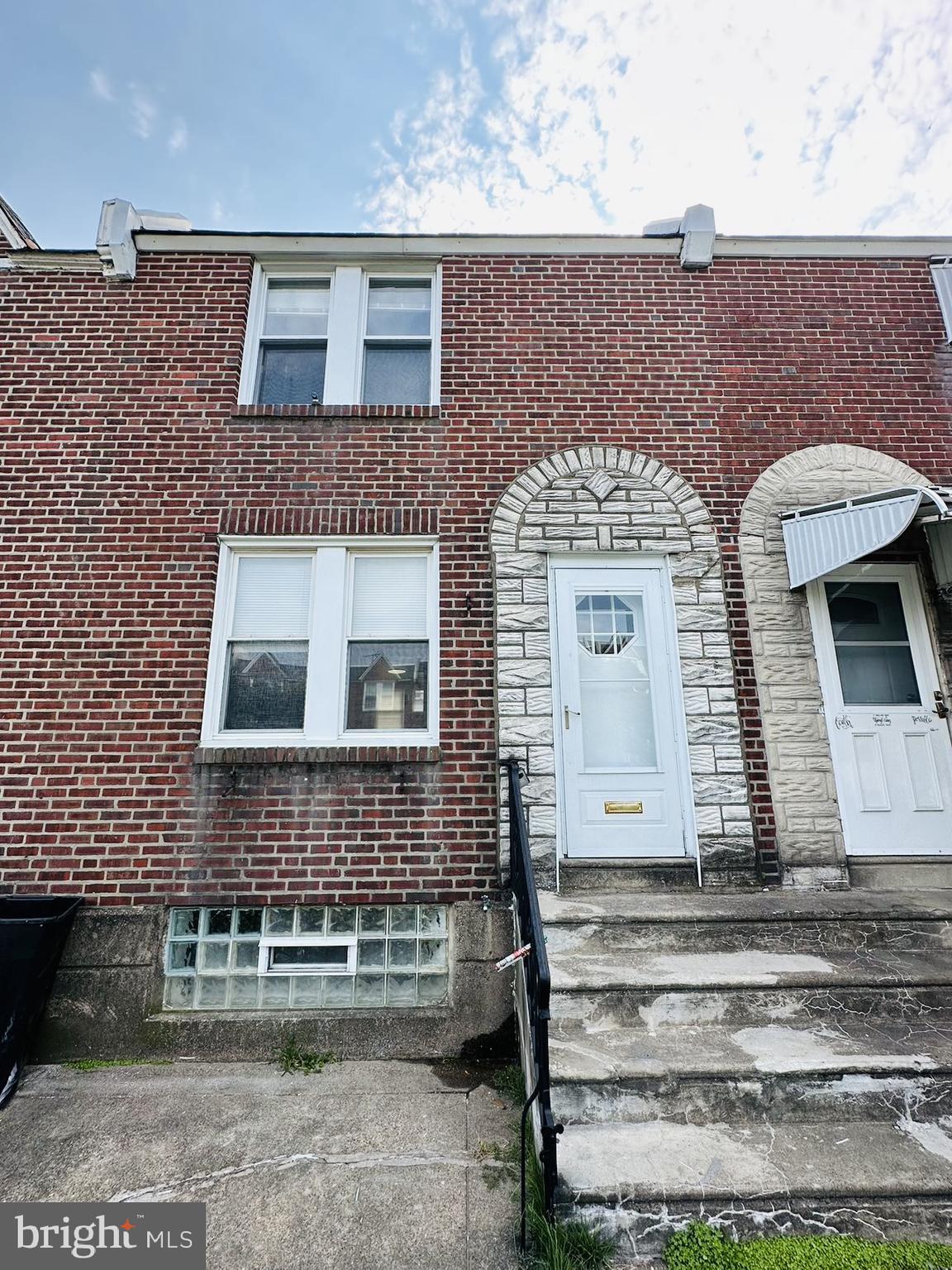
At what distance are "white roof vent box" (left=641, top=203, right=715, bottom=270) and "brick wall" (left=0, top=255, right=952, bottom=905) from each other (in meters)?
0.13

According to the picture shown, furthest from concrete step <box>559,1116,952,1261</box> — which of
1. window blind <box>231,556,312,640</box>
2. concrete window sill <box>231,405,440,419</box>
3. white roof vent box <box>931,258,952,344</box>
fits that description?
white roof vent box <box>931,258,952,344</box>

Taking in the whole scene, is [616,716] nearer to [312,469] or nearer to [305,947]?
[305,947]

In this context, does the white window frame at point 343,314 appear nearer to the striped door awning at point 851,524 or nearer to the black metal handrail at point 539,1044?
the striped door awning at point 851,524

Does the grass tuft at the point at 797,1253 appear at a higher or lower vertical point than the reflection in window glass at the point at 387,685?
lower

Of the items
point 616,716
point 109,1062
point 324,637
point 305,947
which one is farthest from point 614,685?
point 109,1062

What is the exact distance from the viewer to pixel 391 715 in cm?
488

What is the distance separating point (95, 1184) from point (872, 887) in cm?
477

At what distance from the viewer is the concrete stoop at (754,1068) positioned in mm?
2514

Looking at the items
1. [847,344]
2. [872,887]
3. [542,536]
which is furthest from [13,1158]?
[847,344]

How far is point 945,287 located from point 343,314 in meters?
5.23

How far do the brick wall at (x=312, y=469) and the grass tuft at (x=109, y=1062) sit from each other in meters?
0.92

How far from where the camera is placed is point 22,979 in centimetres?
386

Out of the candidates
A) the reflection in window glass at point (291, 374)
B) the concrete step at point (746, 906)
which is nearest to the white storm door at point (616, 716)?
the concrete step at point (746, 906)

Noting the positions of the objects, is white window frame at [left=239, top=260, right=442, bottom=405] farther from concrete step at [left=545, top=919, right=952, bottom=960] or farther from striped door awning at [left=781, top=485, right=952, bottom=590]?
concrete step at [left=545, top=919, right=952, bottom=960]
